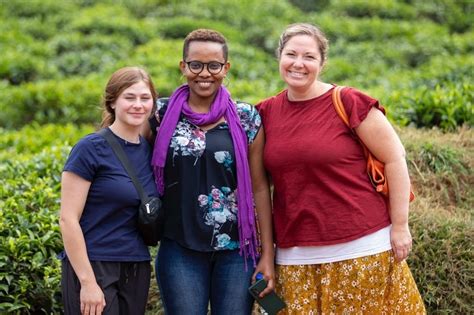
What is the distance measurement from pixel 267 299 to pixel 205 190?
0.59 metres

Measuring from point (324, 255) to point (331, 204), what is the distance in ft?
0.78

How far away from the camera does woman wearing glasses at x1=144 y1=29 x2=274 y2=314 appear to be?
3.60 metres

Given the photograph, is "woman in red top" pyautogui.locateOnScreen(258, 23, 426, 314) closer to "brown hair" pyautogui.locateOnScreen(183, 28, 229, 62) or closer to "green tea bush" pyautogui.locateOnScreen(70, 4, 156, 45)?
"brown hair" pyautogui.locateOnScreen(183, 28, 229, 62)

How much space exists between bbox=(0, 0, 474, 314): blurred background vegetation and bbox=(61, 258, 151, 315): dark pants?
2.99 ft

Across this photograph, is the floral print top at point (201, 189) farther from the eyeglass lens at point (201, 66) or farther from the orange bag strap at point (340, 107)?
the orange bag strap at point (340, 107)

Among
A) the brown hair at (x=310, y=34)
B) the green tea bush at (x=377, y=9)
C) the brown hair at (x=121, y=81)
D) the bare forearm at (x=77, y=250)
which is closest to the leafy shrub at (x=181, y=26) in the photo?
the green tea bush at (x=377, y=9)

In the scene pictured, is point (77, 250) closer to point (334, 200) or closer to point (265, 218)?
point (265, 218)

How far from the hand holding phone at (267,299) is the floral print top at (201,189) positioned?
21cm

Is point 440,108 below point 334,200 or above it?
below

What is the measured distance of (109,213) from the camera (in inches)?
135

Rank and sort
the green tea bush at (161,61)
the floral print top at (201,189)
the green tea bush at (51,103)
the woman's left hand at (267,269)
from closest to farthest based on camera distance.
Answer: the floral print top at (201,189), the woman's left hand at (267,269), the green tea bush at (51,103), the green tea bush at (161,61)

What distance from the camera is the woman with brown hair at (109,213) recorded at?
11.0 ft

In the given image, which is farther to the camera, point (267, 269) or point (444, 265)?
point (444, 265)

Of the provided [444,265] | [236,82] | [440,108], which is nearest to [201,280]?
[444,265]
